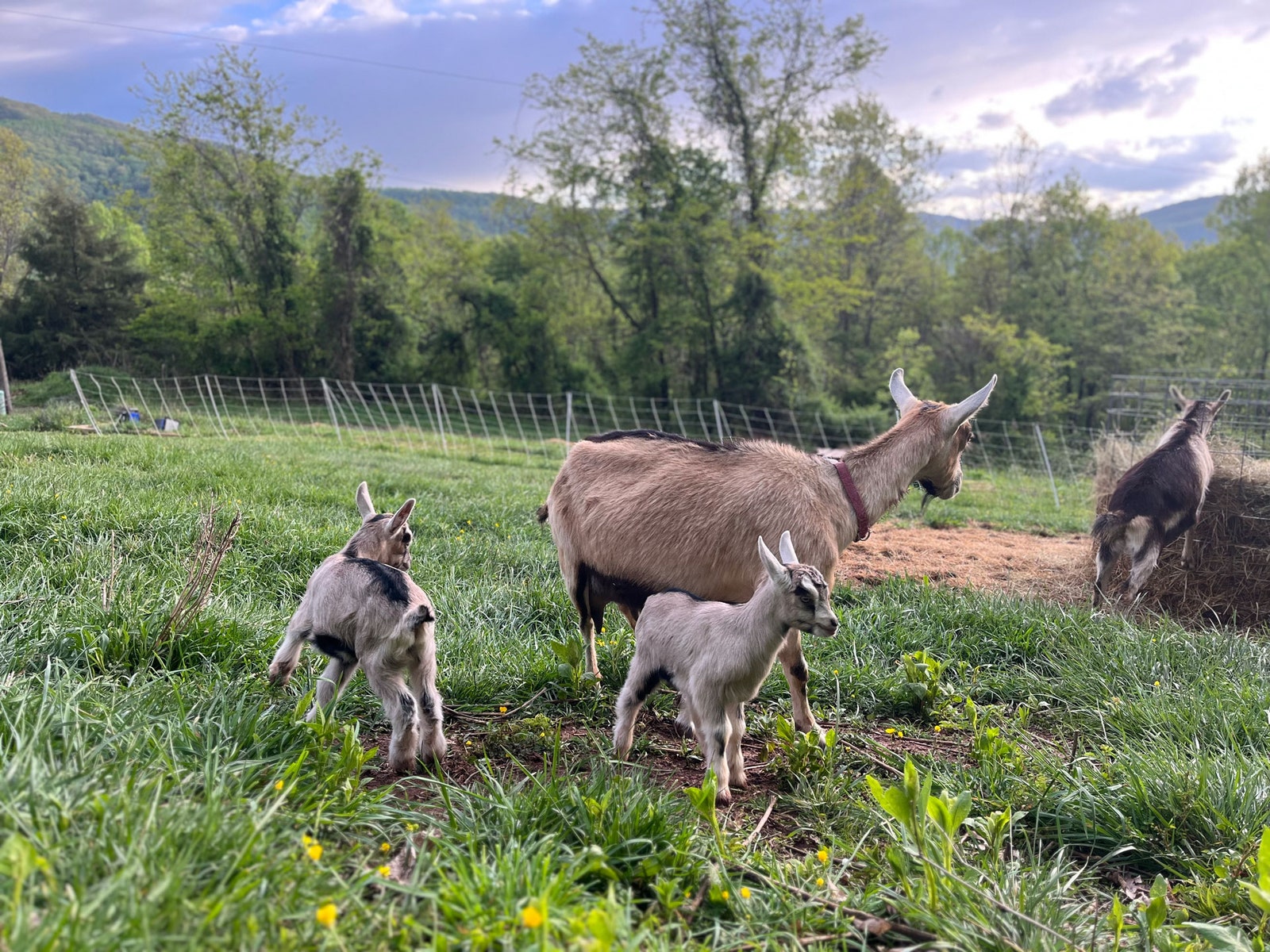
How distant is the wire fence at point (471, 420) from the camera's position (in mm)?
19891

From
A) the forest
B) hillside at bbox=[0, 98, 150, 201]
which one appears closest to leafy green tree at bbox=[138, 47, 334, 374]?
the forest

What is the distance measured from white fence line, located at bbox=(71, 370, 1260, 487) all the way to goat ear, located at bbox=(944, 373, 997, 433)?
12.1m

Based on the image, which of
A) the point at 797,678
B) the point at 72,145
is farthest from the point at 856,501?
the point at 72,145

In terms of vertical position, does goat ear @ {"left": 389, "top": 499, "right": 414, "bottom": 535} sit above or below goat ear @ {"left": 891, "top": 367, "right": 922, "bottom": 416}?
below

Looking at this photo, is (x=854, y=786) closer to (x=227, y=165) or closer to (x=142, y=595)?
(x=142, y=595)

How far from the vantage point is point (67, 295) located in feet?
101

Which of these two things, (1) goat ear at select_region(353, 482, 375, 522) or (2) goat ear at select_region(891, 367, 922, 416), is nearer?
(1) goat ear at select_region(353, 482, 375, 522)

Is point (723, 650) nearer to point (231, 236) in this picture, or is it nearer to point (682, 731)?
point (682, 731)

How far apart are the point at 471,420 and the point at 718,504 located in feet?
82.6

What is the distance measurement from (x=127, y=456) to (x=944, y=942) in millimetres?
8791

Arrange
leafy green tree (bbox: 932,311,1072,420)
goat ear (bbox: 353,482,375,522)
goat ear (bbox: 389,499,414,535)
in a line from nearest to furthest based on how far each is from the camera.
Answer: goat ear (bbox: 389,499,414,535) → goat ear (bbox: 353,482,375,522) → leafy green tree (bbox: 932,311,1072,420)

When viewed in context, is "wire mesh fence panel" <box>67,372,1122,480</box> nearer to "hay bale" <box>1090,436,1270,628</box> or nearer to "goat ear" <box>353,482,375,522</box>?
"hay bale" <box>1090,436,1270,628</box>

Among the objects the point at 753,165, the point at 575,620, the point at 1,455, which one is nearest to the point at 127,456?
the point at 1,455

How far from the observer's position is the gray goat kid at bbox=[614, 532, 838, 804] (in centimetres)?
297
